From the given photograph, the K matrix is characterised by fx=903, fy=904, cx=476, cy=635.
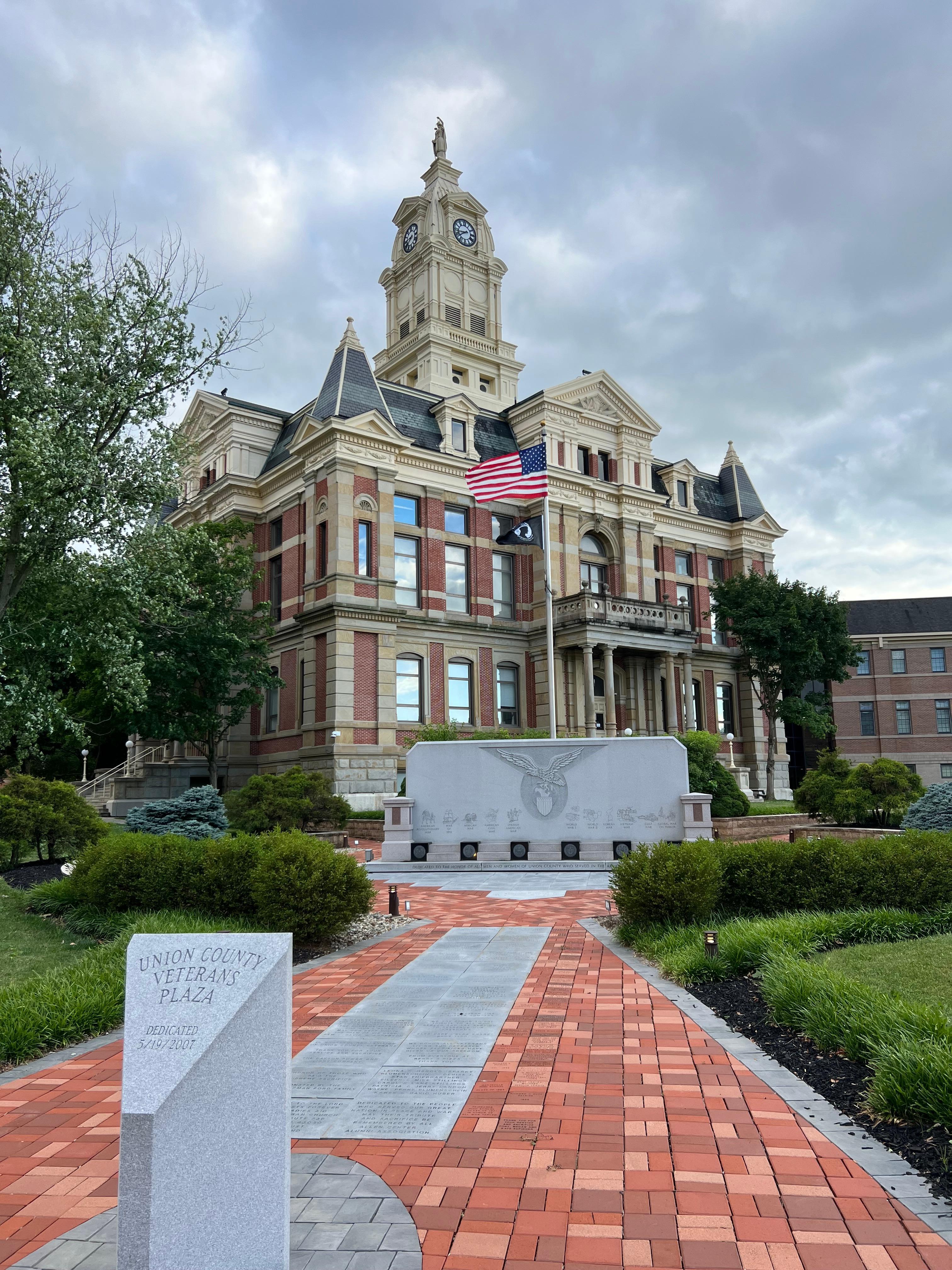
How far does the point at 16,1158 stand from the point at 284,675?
33.5 m

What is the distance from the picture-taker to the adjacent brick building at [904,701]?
58.0 metres

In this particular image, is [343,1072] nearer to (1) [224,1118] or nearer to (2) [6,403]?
(1) [224,1118]

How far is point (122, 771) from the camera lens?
1678 inches

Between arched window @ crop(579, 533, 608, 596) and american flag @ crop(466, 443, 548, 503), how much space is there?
641 inches

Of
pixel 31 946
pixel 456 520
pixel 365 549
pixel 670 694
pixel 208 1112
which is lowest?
pixel 31 946

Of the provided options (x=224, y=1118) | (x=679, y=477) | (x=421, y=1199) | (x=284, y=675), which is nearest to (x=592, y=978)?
(x=421, y=1199)

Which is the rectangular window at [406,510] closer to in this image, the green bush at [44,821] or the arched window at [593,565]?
the arched window at [593,565]

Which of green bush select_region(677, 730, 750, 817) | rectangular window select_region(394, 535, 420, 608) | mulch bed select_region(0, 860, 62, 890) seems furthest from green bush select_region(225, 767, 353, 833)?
rectangular window select_region(394, 535, 420, 608)

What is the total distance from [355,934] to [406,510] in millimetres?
28124

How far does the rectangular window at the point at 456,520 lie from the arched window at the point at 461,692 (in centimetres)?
586

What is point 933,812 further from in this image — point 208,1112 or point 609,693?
point 609,693

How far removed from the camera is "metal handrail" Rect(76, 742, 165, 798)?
4044 cm

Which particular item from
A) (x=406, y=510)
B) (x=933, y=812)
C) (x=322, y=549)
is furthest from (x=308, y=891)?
(x=406, y=510)

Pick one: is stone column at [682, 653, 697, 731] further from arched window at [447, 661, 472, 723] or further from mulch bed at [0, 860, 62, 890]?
mulch bed at [0, 860, 62, 890]
